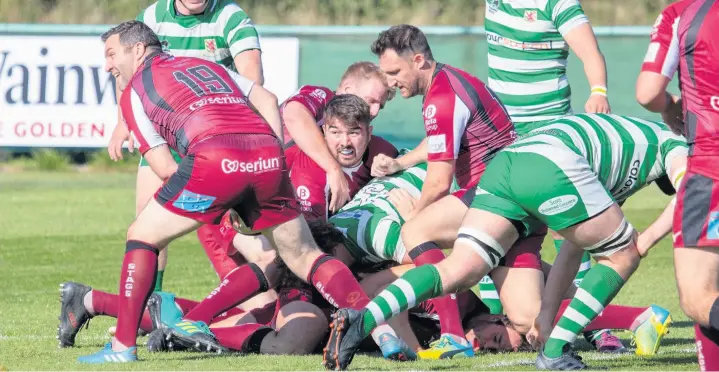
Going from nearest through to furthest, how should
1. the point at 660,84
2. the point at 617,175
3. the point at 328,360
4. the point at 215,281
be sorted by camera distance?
the point at 660,84 → the point at 328,360 → the point at 617,175 → the point at 215,281

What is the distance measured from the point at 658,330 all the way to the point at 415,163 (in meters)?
1.84

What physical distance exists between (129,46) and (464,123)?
1.73m

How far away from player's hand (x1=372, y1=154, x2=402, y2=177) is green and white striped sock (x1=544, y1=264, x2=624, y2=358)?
1.89 metres

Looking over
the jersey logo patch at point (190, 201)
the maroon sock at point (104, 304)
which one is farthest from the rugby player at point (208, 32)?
the jersey logo patch at point (190, 201)

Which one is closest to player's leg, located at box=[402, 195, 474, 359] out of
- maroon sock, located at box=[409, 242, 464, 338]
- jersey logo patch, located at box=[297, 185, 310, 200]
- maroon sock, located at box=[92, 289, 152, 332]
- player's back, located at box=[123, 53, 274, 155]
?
maroon sock, located at box=[409, 242, 464, 338]

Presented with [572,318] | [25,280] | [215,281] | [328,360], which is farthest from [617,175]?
[25,280]

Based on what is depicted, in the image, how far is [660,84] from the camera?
16.4 feet

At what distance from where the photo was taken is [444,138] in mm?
6355

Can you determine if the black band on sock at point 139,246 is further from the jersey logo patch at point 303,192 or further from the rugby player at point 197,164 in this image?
the jersey logo patch at point 303,192

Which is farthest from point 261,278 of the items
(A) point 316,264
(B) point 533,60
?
(B) point 533,60

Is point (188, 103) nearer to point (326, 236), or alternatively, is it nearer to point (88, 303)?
point (326, 236)

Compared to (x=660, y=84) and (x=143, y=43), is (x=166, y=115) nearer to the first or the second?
(x=143, y=43)

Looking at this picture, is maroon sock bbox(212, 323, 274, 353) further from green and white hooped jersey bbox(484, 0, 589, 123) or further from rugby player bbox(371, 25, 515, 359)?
green and white hooped jersey bbox(484, 0, 589, 123)

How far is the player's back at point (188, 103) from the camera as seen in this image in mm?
5992
